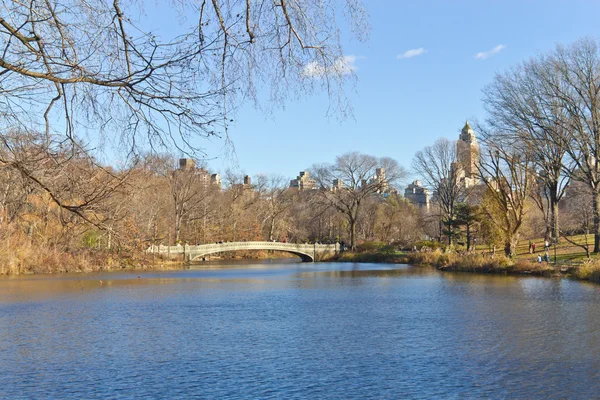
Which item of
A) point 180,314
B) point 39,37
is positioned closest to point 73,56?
point 39,37

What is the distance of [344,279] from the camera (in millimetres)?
37125

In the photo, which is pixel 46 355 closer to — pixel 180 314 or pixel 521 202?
pixel 180 314

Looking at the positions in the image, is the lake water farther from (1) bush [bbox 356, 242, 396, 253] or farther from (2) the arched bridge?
(1) bush [bbox 356, 242, 396, 253]

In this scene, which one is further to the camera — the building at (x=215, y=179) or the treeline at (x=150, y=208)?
the building at (x=215, y=179)

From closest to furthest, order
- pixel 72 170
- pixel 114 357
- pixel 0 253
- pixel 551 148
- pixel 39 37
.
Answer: pixel 39 37 → pixel 72 170 → pixel 114 357 → pixel 0 253 → pixel 551 148

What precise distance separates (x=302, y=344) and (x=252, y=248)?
149ft

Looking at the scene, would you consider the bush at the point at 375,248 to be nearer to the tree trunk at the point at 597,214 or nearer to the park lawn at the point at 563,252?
the park lawn at the point at 563,252

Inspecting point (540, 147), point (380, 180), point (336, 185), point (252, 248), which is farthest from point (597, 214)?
point (336, 185)

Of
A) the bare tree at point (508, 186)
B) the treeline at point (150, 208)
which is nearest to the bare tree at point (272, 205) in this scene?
the treeline at point (150, 208)

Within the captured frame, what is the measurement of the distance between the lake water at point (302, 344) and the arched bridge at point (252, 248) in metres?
27.8

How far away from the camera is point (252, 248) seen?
60500 millimetres

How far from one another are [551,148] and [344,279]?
16099mm

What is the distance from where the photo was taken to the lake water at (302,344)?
→ 11.5m

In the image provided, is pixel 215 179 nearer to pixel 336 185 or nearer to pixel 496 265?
pixel 496 265
